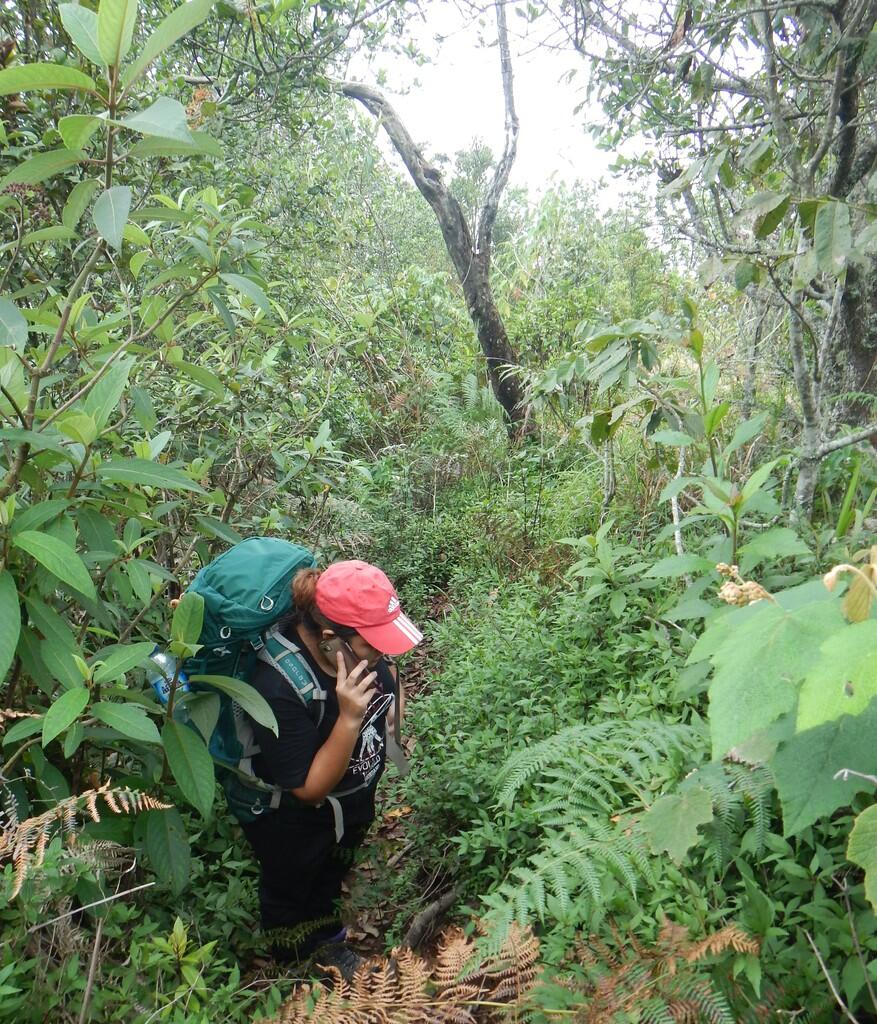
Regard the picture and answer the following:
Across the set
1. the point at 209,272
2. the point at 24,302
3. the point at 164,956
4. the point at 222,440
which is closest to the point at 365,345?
the point at 222,440

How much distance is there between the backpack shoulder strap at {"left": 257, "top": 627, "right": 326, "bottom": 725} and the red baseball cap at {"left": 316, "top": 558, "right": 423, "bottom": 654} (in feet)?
0.61

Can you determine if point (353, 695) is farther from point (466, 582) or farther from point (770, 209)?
point (466, 582)

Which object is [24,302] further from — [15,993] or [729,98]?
[729,98]

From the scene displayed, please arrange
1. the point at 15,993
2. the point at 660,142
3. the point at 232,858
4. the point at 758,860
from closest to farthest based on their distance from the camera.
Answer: the point at 15,993
the point at 758,860
the point at 232,858
the point at 660,142

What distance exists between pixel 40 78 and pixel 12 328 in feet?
1.95

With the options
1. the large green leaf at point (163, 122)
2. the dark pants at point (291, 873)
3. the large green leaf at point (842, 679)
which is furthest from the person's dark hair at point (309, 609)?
the large green leaf at point (842, 679)

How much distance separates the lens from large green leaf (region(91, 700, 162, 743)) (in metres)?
1.81

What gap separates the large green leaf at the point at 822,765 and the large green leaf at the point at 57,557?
1.58 meters

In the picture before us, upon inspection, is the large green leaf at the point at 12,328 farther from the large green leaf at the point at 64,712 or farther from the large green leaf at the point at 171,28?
the large green leaf at the point at 64,712

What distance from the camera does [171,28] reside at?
1.49 meters

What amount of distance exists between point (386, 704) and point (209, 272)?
5.81 ft

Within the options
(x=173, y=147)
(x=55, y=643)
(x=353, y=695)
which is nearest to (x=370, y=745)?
(x=353, y=695)

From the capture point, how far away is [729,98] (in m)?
3.93

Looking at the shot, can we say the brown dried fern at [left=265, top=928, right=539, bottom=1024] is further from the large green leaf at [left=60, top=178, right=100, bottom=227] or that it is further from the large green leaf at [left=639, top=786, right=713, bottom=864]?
the large green leaf at [left=60, top=178, right=100, bottom=227]
